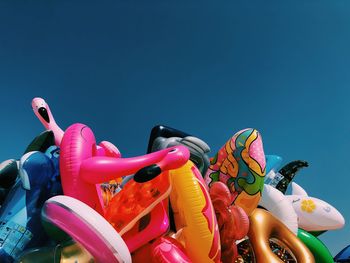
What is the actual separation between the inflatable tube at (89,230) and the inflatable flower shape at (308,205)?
4.59 m

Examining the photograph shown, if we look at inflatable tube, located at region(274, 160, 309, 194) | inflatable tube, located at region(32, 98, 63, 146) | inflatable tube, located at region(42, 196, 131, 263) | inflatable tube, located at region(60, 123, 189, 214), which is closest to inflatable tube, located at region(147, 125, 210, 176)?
inflatable tube, located at region(60, 123, 189, 214)

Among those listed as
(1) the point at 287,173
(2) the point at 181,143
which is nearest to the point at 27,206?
(2) the point at 181,143

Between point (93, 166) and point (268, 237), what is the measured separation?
2679mm

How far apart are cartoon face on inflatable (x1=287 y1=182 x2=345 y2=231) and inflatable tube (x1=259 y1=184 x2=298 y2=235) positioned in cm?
82

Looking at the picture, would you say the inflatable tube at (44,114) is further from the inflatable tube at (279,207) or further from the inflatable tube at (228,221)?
the inflatable tube at (279,207)

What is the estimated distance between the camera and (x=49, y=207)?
3.07 metres

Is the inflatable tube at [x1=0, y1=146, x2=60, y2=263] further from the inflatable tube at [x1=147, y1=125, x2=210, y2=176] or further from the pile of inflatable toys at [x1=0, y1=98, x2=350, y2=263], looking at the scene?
the inflatable tube at [x1=147, y1=125, x2=210, y2=176]

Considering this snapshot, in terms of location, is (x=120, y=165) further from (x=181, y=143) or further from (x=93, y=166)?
(x=181, y=143)

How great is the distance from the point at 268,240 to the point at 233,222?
Answer: 985 millimetres

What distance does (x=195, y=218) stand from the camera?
401cm

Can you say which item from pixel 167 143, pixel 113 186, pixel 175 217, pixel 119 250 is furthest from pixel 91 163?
pixel 113 186

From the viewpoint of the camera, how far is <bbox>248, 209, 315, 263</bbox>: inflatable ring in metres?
5.00

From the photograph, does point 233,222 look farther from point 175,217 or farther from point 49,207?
point 49,207

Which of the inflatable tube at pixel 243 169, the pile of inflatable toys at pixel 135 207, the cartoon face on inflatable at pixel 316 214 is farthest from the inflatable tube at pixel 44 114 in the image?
the cartoon face on inflatable at pixel 316 214
